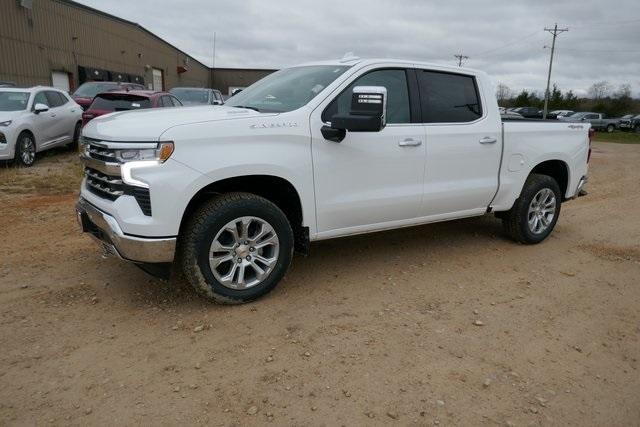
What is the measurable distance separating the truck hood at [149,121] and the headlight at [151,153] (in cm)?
7

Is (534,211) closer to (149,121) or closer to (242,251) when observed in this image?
(242,251)

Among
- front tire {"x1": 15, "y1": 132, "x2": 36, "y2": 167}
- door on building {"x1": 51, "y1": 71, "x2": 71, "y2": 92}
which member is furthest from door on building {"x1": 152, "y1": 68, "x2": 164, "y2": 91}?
front tire {"x1": 15, "y1": 132, "x2": 36, "y2": 167}

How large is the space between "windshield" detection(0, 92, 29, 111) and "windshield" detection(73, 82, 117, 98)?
4784 millimetres

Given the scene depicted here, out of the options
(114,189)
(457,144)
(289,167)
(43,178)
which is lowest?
(43,178)

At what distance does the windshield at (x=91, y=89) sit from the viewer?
15.3 meters

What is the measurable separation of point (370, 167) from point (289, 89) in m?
1.00

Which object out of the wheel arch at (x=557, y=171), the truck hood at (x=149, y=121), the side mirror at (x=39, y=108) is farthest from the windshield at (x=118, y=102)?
the wheel arch at (x=557, y=171)

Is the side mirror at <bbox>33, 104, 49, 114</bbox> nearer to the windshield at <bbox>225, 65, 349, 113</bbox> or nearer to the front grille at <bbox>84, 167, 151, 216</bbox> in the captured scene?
the windshield at <bbox>225, 65, 349, 113</bbox>

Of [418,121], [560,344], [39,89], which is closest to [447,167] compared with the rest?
[418,121]

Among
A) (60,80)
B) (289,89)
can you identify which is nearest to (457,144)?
(289,89)

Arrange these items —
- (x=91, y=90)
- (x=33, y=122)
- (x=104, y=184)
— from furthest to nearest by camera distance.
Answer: (x=91, y=90)
(x=33, y=122)
(x=104, y=184)

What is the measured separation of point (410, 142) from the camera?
14.7 feet

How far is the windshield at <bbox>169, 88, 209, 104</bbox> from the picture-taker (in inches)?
599

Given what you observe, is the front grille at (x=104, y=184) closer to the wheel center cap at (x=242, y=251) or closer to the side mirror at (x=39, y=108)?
the wheel center cap at (x=242, y=251)
